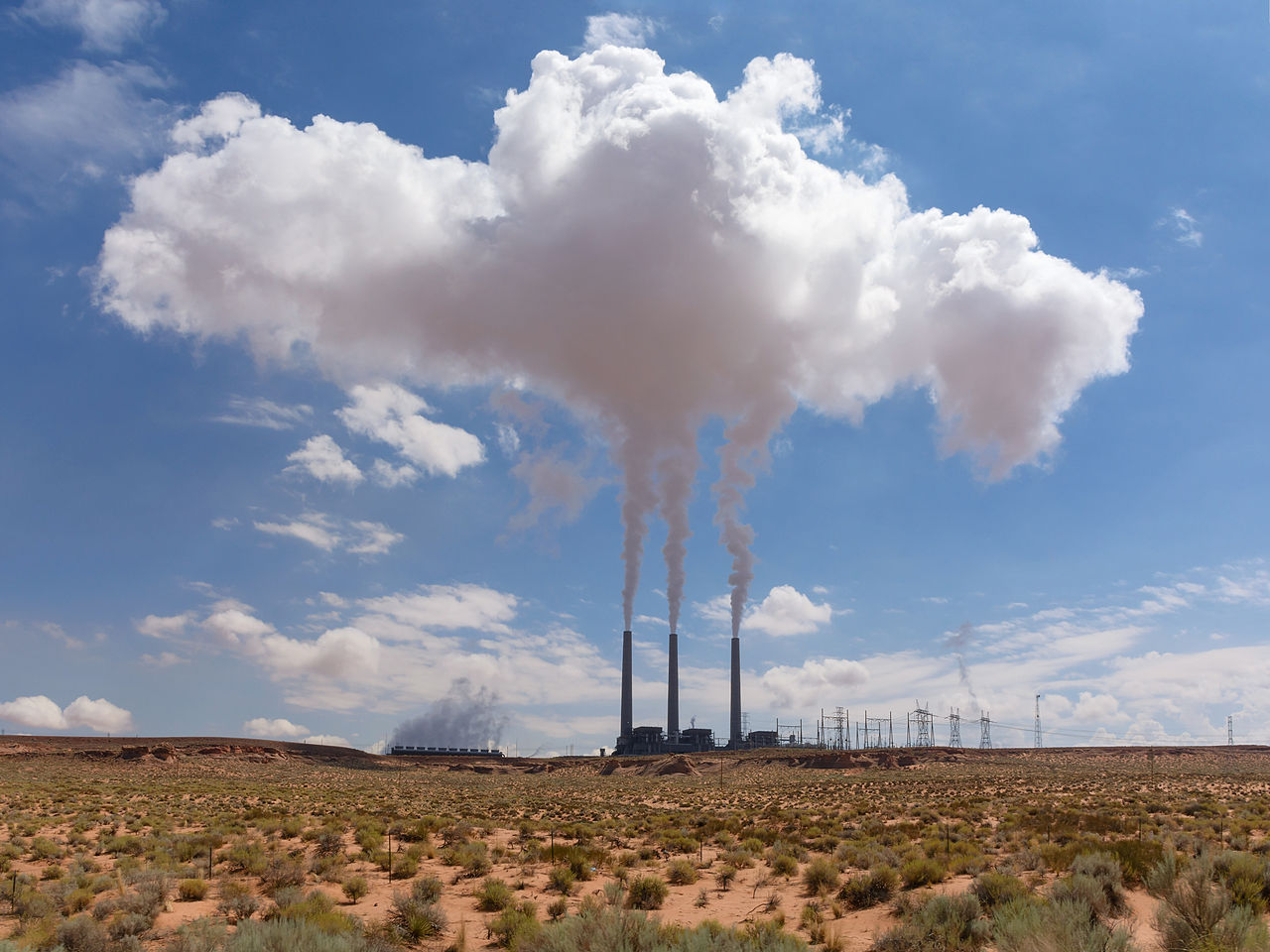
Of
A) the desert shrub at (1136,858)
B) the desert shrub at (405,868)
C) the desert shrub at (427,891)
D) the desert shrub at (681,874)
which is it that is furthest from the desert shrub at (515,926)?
the desert shrub at (1136,858)

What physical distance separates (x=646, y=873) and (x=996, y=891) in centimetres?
935

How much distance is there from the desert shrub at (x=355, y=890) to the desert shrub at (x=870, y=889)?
11.2m

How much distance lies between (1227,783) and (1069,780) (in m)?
9.46

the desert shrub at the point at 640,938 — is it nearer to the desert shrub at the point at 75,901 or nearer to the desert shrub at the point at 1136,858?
the desert shrub at the point at 1136,858

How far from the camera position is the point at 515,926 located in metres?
15.6

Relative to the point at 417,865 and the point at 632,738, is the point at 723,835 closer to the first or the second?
the point at 417,865

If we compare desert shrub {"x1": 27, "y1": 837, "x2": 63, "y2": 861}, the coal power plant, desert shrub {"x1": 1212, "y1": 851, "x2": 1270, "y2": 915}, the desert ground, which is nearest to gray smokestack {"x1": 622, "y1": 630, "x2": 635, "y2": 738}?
the coal power plant

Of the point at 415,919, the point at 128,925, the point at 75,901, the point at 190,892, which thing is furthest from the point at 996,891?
the point at 75,901

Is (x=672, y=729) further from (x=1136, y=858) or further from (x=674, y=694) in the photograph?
(x=1136, y=858)

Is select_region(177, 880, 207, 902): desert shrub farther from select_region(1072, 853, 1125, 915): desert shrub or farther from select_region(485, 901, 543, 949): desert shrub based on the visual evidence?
select_region(1072, 853, 1125, 915): desert shrub

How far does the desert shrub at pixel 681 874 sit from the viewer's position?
21.2 meters

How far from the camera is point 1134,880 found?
1812 centimetres

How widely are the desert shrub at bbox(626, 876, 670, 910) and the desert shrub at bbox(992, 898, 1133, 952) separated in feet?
25.5

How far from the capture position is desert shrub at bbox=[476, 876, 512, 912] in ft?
60.3
